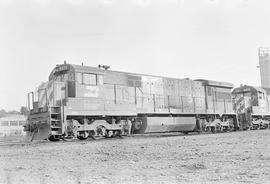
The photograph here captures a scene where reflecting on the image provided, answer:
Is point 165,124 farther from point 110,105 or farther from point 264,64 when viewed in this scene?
point 264,64

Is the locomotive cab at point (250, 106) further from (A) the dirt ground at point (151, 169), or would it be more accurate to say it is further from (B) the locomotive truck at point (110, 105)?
(A) the dirt ground at point (151, 169)

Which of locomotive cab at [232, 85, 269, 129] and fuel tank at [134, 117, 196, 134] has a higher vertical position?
locomotive cab at [232, 85, 269, 129]

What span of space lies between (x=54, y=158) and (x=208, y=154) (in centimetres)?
360

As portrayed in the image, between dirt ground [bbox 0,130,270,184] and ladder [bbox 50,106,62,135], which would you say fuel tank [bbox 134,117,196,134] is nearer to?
ladder [bbox 50,106,62,135]

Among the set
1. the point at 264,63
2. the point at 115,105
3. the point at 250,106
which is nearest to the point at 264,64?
the point at 264,63

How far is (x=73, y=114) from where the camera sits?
13.9 metres

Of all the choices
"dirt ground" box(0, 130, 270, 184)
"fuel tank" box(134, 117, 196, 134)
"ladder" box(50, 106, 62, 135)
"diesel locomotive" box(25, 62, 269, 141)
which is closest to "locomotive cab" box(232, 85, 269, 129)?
"diesel locomotive" box(25, 62, 269, 141)

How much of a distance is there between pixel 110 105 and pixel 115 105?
33 cm

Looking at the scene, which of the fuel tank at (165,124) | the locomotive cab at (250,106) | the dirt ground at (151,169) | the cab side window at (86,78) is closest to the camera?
the dirt ground at (151,169)

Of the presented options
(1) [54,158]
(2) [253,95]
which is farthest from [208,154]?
(2) [253,95]

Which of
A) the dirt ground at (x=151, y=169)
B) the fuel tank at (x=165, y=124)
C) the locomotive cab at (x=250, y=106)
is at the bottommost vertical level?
the dirt ground at (x=151, y=169)

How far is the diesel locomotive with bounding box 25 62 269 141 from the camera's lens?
1392cm

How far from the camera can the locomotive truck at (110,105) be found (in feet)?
45.6

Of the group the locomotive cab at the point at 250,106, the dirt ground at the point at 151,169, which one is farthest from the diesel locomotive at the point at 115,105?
the dirt ground at the point at 151,169
